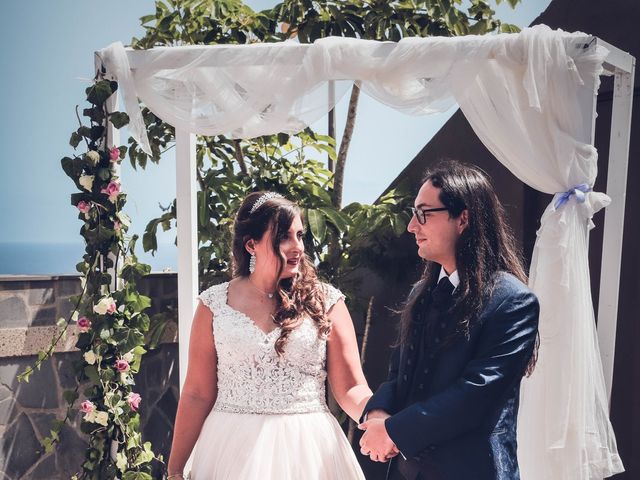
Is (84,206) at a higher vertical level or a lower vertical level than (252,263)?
higher

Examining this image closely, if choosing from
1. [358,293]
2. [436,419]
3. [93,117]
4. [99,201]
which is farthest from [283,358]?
[358,293]

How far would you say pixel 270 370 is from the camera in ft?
7.81

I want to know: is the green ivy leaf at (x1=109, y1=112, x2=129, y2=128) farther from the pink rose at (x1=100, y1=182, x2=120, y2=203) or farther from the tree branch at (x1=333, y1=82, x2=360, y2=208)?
the tree branch at (x1=333, y1=82, x2=360, y2=208)

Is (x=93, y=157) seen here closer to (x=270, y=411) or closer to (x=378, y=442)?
(x=270, y=411)

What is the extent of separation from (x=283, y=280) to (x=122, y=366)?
2.78ft

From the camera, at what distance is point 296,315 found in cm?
241

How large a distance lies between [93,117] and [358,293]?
6.73ft

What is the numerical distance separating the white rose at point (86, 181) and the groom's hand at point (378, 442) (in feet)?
5.09

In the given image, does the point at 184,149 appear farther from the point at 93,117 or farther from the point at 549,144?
the point at 549,144

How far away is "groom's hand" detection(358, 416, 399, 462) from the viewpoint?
1.92 m

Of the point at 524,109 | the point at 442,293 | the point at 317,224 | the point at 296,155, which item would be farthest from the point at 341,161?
the point at 442,293

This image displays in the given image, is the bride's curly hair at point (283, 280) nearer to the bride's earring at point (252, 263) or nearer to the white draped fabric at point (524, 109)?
the bride's earring at point (252, 263)

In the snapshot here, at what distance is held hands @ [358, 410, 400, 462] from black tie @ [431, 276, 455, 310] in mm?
Answer: 317

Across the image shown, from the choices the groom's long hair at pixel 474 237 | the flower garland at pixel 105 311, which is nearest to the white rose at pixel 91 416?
the flower garland at pixel 105 311
